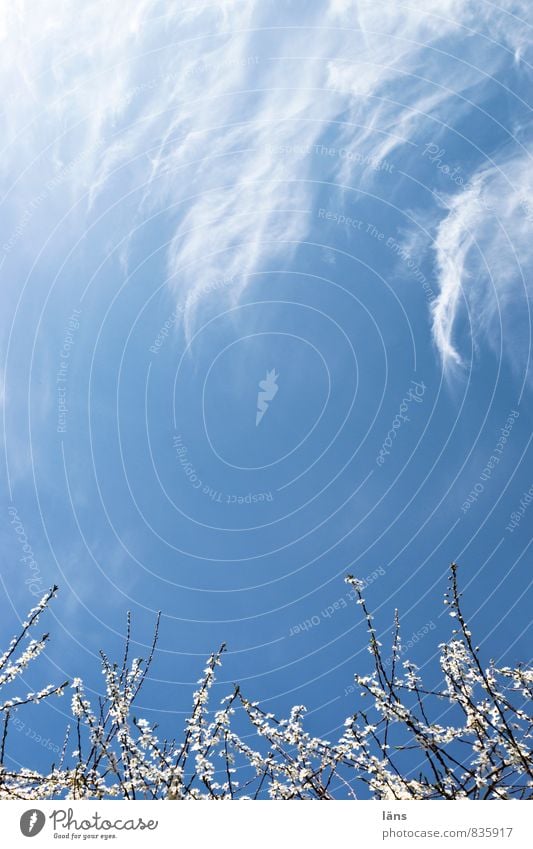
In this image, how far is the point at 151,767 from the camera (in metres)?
8.62

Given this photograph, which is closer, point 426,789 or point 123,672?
point 426,789

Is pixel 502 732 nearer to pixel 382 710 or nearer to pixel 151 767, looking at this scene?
pixel 382 710

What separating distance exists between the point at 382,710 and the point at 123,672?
4277 mm

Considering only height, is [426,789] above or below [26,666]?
below

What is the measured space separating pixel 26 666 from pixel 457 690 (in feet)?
23.3

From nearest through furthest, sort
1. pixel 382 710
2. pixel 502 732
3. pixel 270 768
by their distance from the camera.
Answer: pixel 502 732
pixel 382 710
pixel 270 768

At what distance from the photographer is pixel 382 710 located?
8.13m
